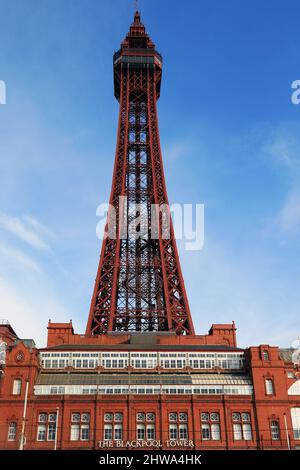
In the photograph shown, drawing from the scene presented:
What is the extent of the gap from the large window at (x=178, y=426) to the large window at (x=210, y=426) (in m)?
1.45

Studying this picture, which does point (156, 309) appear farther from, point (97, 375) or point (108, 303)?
point (97, 375)

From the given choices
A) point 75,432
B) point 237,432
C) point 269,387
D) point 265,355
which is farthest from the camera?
point 265,355

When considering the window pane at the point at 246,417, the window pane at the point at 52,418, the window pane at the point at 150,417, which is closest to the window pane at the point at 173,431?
the window pane at the point at 150,417

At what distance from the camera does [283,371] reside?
44.6 m

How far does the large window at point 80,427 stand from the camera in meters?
40.6

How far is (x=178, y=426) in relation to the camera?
41.6 meters

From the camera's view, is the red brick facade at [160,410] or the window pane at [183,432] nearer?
the red brick facade at [160,410]

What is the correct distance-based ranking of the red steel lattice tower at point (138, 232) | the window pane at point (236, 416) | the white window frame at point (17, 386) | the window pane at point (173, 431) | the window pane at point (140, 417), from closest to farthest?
the window pane at point (173, 431)
the window pane at point (140, 417)
the window pane at point (236, 416)
the white window frame at point (17, 386)
the red steel lattice tower at point (138, 232)

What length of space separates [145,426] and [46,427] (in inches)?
315

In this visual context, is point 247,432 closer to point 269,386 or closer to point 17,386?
point 269,386

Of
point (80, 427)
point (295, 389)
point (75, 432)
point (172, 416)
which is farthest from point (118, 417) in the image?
point (295, 389)

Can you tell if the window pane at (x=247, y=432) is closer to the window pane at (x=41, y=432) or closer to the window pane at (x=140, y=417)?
the window pane at (x=140, y=417)

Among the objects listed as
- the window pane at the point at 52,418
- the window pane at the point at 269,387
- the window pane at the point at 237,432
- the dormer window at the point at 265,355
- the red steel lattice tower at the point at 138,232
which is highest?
the red steel lattice tower at the point at 138,232
